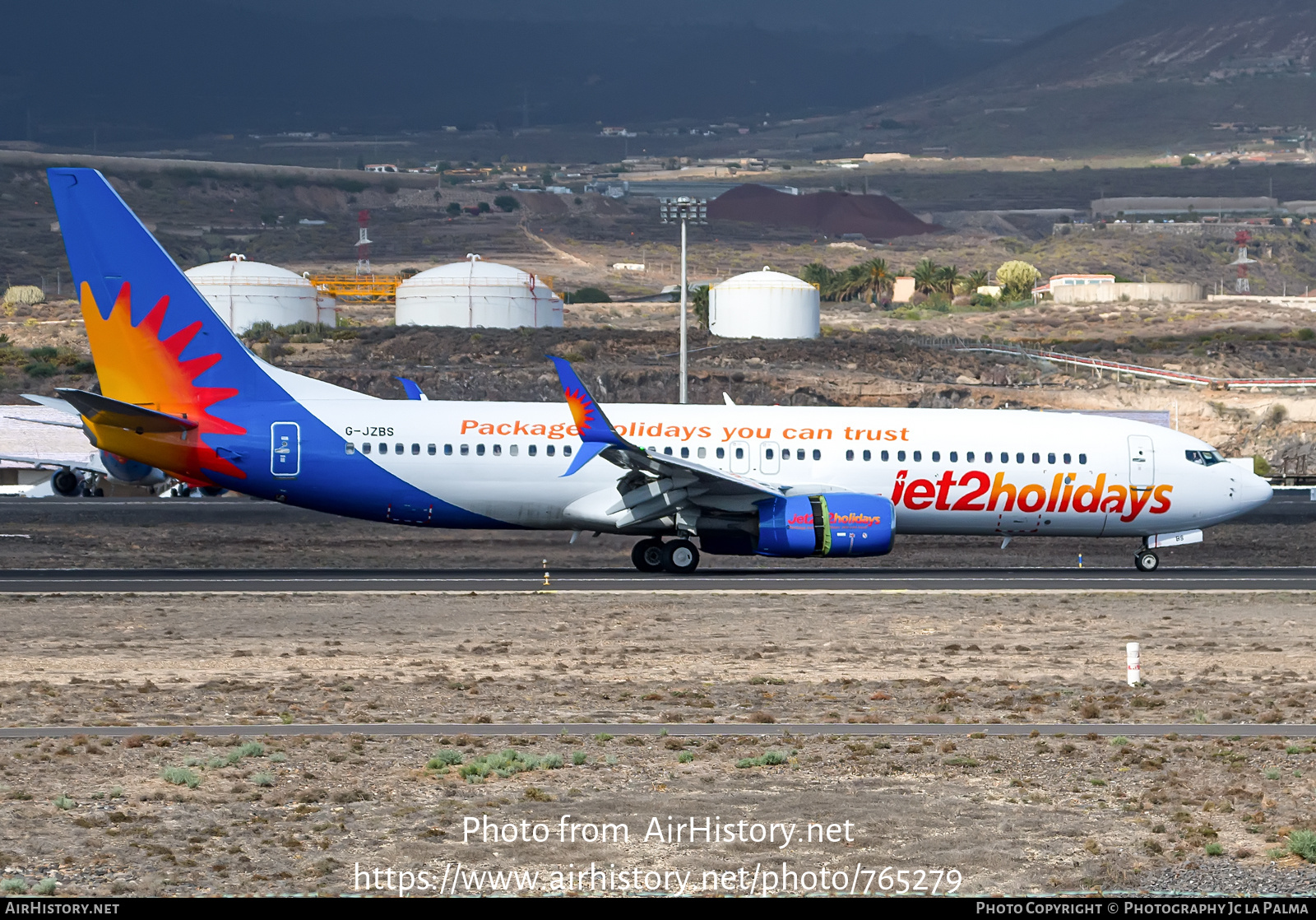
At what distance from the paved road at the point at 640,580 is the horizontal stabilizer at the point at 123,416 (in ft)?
11.0

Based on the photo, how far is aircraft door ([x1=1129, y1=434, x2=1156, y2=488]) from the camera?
37.9 m

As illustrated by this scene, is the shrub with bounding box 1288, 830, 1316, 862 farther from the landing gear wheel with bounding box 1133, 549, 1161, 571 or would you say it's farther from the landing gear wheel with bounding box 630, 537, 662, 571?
the landing gear wheel with bounding box 1133, 549, 1161, 571

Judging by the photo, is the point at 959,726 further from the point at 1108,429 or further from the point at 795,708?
the point at 1108,429

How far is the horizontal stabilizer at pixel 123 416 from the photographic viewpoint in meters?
33.0

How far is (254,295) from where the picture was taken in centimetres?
11056

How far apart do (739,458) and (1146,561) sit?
1045 centimetres

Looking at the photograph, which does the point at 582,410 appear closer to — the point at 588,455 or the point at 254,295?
the point at 588,455

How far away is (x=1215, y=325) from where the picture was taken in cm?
12031

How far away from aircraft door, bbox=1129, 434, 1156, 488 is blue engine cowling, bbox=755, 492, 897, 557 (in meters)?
6.83

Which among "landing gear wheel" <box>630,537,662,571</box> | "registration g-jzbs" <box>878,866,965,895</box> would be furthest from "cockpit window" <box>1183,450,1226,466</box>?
"registration g-jzbs" <box>878,866,965,895</box>

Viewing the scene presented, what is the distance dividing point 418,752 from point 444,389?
64293 mm
